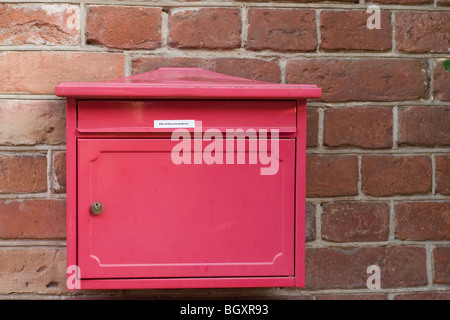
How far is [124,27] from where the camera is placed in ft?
3.79

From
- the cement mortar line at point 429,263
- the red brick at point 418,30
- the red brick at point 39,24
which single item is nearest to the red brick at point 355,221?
the cement mortar line at point 429,263

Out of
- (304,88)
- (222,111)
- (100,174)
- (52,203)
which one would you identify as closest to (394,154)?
(304,88)

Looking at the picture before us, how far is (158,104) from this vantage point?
3.11 ft

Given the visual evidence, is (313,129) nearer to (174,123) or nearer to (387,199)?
(387,199)

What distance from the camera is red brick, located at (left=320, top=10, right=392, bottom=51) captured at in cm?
119

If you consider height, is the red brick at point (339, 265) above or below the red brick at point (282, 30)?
below

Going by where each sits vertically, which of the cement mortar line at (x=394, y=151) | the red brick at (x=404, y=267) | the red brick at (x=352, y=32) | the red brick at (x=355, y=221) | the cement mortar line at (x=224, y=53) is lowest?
the red brick at (x=404, y=267)

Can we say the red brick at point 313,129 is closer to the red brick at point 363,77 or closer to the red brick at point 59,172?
the red brick at point 363,77

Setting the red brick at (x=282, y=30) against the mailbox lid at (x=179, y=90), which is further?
the red brick at (x=282, y=30)

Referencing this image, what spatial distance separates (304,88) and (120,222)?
19.4 inches

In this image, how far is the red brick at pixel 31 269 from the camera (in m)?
1.16

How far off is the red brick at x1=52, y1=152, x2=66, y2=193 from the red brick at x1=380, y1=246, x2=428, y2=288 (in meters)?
0.90

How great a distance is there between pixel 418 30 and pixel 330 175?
468 mm

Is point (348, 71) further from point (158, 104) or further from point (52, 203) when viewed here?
point (52, 203)
